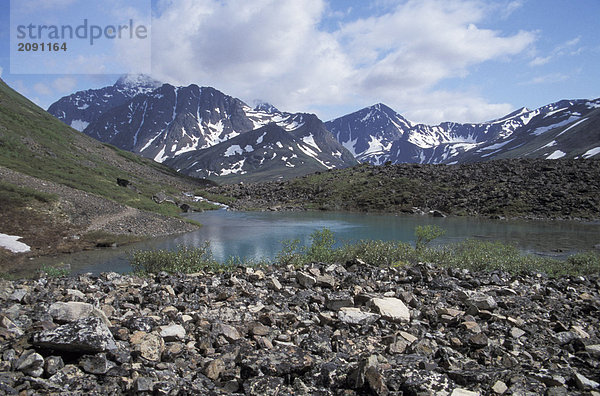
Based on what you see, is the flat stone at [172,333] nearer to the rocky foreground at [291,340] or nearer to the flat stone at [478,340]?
the rocky foreground at [291,340]

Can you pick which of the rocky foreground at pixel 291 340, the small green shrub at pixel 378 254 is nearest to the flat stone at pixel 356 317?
the rocky foreground at pixel 291 340

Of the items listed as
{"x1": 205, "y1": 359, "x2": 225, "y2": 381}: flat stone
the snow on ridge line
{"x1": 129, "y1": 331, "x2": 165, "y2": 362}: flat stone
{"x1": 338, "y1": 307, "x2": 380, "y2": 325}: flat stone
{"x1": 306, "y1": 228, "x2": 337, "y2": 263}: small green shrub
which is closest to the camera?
{"x1": 205, "y1": 359, "x2": 225, "y2": 381}: flat stone

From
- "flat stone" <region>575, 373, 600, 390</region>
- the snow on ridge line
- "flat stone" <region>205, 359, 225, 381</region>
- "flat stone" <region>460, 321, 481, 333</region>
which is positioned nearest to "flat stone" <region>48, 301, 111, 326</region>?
"flat stone" <region>205, 359, 225, 381</region>

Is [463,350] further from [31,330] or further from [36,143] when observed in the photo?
[36,143]

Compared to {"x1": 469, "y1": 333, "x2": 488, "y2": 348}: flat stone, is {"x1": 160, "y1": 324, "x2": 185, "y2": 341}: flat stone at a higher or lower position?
higher

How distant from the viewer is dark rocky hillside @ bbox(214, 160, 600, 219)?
263 ft

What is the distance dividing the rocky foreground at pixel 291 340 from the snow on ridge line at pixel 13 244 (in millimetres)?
24492

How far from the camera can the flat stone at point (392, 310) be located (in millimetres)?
11570

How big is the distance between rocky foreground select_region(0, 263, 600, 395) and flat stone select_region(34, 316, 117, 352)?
0.02 m

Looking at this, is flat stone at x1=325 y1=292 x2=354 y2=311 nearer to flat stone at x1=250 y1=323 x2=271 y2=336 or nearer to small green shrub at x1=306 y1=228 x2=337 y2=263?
flat stone at x1=250 y1=323 x2=271 y2=336

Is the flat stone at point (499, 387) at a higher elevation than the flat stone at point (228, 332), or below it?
below

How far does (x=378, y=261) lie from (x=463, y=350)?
15.4 m

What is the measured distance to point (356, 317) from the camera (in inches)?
440

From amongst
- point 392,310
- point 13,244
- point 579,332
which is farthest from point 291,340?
point 13,244
